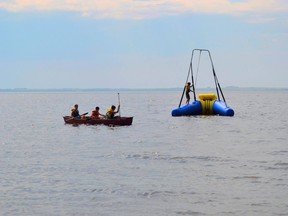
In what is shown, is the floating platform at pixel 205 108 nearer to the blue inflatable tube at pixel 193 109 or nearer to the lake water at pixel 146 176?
the blue inflatable tube at pixel 193 109

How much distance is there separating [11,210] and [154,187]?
4.48 meters

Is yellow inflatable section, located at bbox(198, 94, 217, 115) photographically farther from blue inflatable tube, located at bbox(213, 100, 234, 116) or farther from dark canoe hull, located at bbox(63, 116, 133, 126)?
dark canoe hull, located at bbox(63, 116, 133, 126)

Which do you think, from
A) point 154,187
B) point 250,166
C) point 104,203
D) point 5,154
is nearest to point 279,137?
point 250,166

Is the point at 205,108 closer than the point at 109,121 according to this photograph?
No

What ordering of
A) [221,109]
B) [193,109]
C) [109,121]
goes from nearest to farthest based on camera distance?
[109,121] → [221,109] → [193,109]

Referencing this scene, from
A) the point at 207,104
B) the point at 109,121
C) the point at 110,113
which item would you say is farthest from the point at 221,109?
the point at 109,121

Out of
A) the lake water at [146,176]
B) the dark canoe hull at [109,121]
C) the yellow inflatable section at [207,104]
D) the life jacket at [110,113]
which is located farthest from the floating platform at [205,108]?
the lake water at [146,176]

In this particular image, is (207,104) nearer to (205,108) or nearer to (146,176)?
(205,108)

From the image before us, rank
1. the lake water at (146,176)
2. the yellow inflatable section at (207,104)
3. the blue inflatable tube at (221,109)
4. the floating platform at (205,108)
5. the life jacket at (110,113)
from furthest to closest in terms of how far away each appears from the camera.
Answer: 1. the yellow inflatable section at (207,104)
2. the floating platform at (205,108)
3. the blue inflatable tube at (221,109)
4. the life jacket at (110,113)
5. the lake water at (146,176)

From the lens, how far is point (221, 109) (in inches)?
1945

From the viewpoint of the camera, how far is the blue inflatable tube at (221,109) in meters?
48.9

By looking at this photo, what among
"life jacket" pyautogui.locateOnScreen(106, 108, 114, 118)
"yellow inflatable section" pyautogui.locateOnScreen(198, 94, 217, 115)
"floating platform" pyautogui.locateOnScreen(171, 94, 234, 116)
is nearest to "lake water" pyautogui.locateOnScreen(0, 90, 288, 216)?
"life jacket" pyautogui.locateOnScreen(106, 108, 114, 118)

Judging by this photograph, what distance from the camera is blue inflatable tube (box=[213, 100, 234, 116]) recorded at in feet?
161

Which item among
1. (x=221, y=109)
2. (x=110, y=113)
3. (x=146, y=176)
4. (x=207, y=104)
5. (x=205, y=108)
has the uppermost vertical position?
(x=110, y=113)
